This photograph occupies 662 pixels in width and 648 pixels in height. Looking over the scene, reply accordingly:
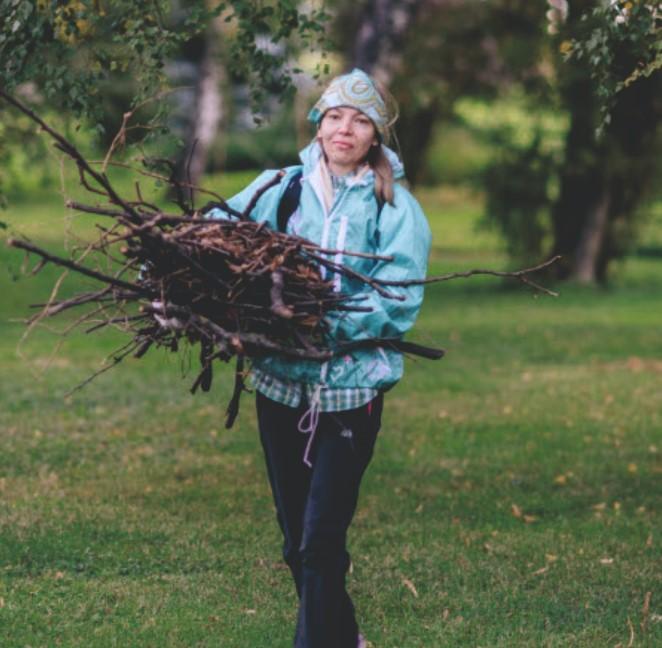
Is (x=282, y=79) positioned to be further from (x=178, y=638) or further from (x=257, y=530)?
(x=178, y=638)

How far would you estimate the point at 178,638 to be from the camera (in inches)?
241

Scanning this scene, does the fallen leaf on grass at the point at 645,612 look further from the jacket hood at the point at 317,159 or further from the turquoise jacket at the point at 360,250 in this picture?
the jacket hood at the point at 317,159

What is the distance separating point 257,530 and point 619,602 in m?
2.10

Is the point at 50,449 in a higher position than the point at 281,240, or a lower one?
lower

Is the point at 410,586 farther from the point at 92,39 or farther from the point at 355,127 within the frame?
the point at 92,39

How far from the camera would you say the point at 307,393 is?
528cm

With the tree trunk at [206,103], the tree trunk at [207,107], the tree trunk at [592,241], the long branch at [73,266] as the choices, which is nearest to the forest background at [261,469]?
the long branch at [73,266]

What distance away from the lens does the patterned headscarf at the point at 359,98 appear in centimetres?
545

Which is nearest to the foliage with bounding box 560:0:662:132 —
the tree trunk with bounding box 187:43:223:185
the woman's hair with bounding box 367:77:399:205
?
the woman's hair with bounding box 367:77:399:205

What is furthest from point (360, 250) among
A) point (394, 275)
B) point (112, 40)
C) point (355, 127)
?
point (112, 40)

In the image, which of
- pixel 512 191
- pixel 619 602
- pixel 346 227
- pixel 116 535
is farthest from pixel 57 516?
pixel 512 191

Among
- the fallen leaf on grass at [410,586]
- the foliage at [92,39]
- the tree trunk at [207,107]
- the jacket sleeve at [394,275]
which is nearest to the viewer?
the jacket sleeve at [394,275]

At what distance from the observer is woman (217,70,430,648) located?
5.23 m

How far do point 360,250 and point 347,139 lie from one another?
0.42 metres
